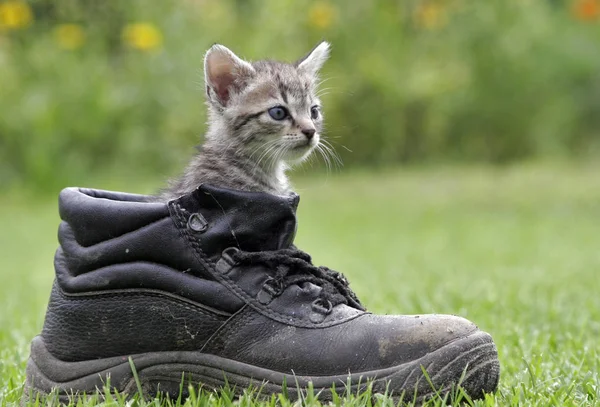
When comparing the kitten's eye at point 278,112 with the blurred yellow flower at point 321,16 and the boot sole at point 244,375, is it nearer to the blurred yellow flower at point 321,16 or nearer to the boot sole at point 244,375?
the boot sole at point 244,375

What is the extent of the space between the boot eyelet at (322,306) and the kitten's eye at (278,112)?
0.76m

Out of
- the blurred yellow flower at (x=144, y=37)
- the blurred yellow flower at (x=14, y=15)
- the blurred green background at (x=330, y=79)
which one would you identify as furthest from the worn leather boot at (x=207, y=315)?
the blurred yellow flower at (x=14, y=15)

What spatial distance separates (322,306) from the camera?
2021mm

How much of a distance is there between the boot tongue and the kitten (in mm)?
289

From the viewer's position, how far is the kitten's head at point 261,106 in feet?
8.27

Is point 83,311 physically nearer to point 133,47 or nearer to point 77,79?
point 77,79

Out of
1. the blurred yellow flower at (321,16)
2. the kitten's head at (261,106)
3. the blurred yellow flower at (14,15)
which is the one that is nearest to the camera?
the kitten's head at (261,106)

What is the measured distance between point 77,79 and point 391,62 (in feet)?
12.4

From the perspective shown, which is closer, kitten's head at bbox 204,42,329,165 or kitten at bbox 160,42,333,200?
kitten at bbox 160,42,333,200

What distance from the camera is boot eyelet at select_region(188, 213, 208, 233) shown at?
6.54ft

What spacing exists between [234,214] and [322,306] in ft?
1.00

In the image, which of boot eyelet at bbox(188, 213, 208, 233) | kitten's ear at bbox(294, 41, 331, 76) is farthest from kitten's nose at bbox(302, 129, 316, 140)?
boot eyelet at bbox(188, 213, 208, 233)

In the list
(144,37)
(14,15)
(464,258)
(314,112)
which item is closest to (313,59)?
(314,112)

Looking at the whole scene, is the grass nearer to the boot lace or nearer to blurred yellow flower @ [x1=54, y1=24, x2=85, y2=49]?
the boot lace
